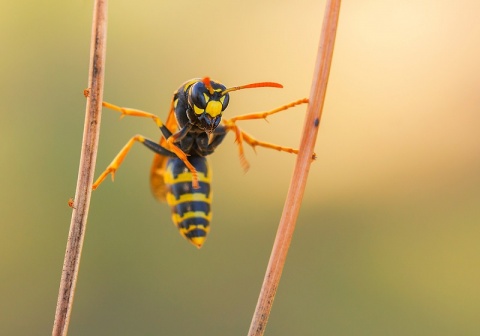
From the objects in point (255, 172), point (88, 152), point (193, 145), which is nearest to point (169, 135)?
point (193, 145)

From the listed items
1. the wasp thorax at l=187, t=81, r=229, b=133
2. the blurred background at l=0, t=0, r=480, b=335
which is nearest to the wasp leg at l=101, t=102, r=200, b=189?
the wasp thorax at l=187, t=81, r=229, b=133

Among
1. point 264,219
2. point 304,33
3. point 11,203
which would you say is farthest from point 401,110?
point 11,203

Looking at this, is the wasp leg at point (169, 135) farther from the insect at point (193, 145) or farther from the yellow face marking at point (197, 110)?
the yellow face marking at point (197, 110)

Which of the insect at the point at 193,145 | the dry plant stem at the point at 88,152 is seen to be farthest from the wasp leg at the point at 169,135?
the dry plant stem at the point at 88,152

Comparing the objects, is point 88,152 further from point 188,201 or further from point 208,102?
point 188,201

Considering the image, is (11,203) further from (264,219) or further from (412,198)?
(412,198)

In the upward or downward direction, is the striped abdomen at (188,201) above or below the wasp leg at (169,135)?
below
